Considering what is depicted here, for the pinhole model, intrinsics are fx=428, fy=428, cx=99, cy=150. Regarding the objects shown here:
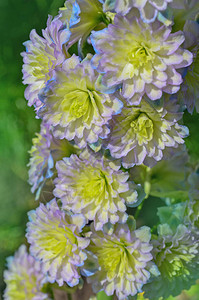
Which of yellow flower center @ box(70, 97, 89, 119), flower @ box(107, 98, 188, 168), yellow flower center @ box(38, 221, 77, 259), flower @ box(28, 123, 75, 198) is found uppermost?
yellow flower center @ box(70, 97, 89, 119)

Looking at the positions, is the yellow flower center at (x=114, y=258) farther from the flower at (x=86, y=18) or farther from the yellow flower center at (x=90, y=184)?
the flower at (x=86, y=18)

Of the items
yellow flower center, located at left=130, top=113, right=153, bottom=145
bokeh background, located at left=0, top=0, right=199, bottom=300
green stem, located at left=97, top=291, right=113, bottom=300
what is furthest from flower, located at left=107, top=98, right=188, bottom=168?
bokeh background, located at left=0, top=0, right=199, bottom=300

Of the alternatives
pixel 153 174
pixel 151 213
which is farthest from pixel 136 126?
pixel 151 213

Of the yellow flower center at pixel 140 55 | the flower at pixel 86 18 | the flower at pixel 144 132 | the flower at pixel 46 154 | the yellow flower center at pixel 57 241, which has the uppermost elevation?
the flower at pixel 86 18

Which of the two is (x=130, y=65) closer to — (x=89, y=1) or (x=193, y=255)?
(x=89, y=1)

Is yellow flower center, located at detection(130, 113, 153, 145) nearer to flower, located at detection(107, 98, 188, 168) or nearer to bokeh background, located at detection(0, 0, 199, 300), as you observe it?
flower, located at detection(107, 98, 188, 168)

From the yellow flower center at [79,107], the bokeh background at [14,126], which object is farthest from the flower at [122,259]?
the bokeh background at [14,126]
